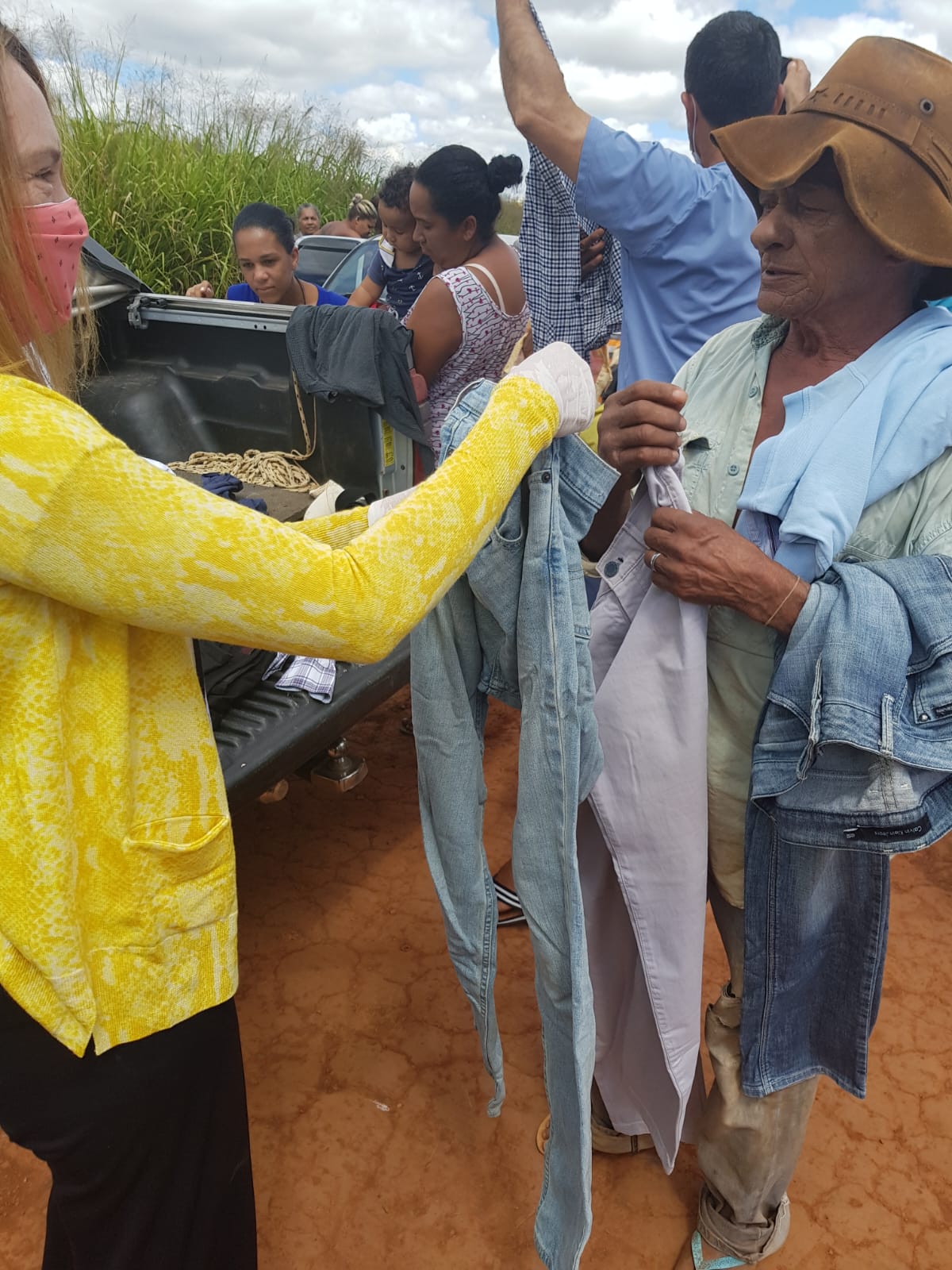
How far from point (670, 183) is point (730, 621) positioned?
140cm

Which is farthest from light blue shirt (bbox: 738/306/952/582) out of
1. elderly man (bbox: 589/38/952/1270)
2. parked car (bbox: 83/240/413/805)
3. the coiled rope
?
the coiled rope

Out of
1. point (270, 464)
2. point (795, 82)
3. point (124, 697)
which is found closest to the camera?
point (124, 697)

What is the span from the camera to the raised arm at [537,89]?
226cm

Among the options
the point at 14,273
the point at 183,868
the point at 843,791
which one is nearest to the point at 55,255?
the point at 14,273

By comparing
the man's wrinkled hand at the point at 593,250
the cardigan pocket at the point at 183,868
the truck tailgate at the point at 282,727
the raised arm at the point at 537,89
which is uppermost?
the raised arm at the point at 537,89

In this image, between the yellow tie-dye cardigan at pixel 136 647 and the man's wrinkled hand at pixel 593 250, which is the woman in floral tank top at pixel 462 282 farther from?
the yellow tie-dye cardigan at pixel 136 647

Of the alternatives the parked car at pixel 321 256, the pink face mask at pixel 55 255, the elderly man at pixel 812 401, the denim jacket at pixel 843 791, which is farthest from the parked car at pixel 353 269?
the denim jacket at pixel 843 791

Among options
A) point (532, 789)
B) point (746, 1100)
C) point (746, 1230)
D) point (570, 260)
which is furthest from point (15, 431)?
point (570, 260)

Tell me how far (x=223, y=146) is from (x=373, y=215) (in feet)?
7.22

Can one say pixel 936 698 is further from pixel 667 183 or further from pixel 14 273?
pixel 667 183

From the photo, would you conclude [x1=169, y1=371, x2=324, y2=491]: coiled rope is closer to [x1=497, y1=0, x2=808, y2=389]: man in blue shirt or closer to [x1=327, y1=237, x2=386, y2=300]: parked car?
[x1=497, y1=0, x2=808, y2=389]: man in blue shirt

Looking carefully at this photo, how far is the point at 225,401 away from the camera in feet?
13.1

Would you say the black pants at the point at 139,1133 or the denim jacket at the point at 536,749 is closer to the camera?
the black pants at the point at 139,1133

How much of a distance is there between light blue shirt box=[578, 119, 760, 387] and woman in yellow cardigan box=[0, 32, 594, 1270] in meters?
1.23
